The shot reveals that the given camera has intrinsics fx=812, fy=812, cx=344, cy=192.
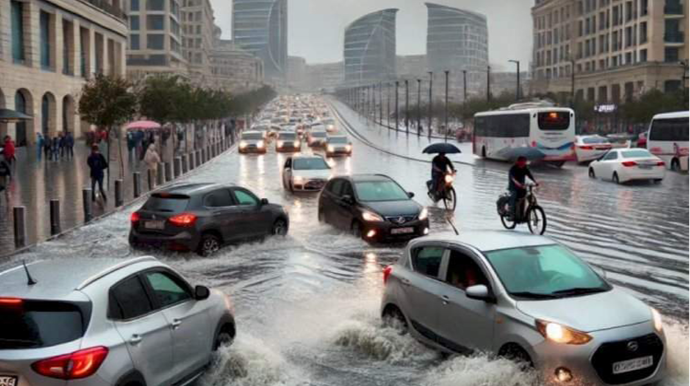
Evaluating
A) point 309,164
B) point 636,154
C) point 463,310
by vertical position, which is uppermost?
point 636,154

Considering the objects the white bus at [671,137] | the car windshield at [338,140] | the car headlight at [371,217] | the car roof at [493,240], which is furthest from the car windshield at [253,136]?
the car roof at [493,240]

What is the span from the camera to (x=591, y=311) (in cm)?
711

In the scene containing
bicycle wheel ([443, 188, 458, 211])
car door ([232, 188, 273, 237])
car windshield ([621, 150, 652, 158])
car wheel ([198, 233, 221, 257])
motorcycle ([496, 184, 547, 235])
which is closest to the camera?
car wheel ([198, 233, 221, 257])

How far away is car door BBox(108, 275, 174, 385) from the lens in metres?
5.98

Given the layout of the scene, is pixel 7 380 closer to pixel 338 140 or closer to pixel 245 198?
pixel 245 198

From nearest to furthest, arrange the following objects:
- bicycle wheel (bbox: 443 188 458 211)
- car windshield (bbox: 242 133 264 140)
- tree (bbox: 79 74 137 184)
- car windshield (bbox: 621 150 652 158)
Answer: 1. bicycle wheel (bbox: 443 188 458 211)
2. car windshield (bbox: 621 150 652 158)
3. tree (bbox: 79 74 137 184)
4. car windshield (bbox: 242 133 264 140)

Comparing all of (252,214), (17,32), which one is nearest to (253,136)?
(17,32)

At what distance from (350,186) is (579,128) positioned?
7167 centimetres

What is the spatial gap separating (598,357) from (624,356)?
272 mm

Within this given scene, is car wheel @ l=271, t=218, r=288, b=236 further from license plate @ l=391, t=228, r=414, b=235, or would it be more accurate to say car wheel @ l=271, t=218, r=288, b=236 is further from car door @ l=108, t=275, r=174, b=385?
car door @ l=108, t=275, r=174, b=385

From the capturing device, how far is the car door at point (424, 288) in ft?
27.2

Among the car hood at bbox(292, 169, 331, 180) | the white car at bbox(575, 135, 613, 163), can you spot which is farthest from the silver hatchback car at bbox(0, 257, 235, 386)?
the white car at bbox(575, 135, 613, 163)

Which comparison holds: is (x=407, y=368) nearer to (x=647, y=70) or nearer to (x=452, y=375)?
(x=452, y=375)

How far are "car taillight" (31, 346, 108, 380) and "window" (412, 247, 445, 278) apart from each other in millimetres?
4027
